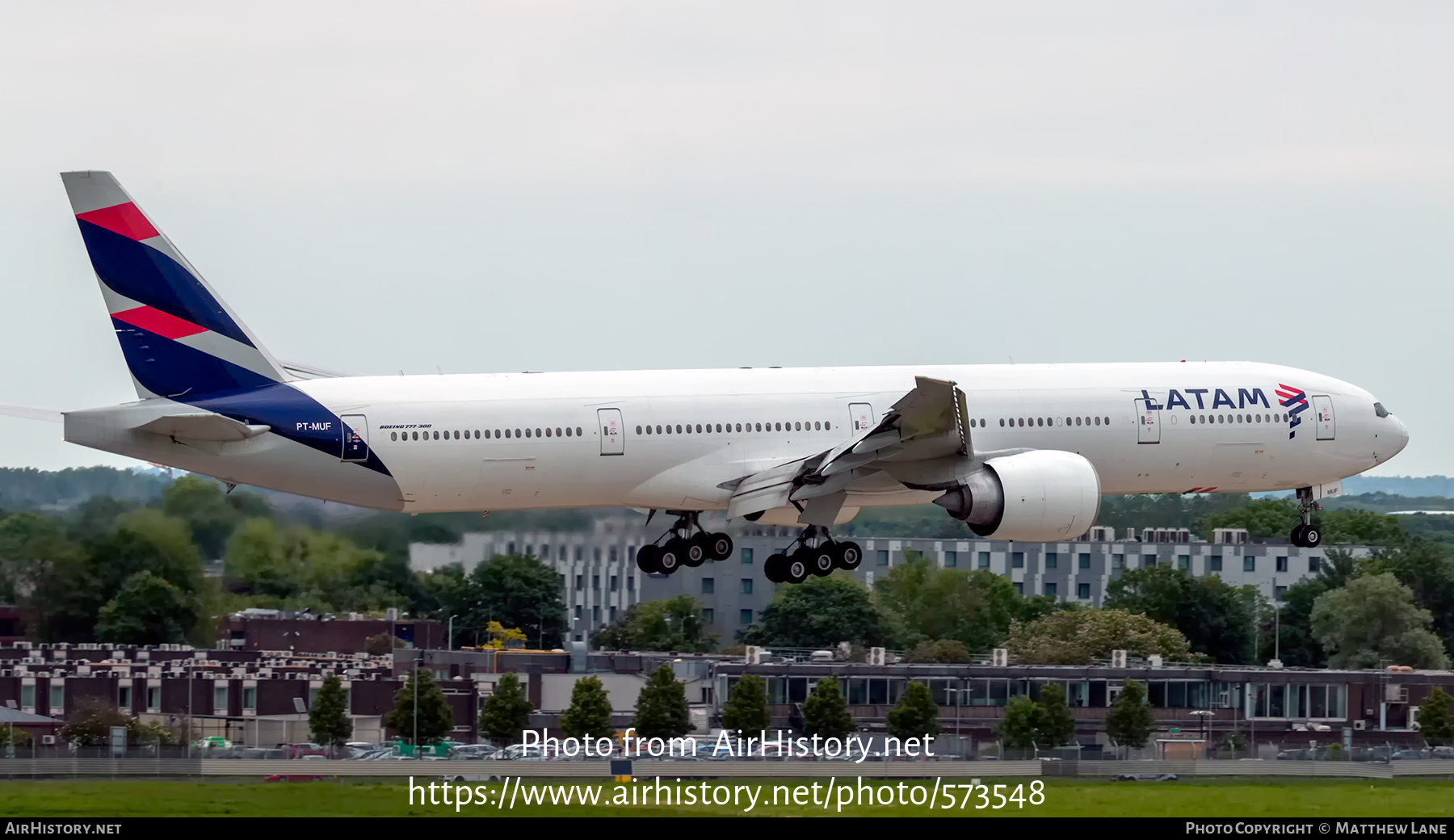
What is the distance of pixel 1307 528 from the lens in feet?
180

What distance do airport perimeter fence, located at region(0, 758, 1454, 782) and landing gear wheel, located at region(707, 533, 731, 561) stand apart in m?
7.28

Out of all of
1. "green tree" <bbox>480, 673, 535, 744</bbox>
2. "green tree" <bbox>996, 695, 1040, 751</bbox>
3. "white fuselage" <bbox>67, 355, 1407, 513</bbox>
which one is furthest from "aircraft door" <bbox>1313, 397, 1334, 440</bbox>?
"green tree" <bbox>480, 673, 535, 744</bbox>

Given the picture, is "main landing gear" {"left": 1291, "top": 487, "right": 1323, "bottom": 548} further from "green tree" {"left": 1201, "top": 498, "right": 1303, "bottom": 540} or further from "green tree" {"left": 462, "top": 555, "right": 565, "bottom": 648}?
"green tree" {"left": 1201, "top": 498, "right": 1303, "bottom": 540}

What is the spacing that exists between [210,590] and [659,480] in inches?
1292

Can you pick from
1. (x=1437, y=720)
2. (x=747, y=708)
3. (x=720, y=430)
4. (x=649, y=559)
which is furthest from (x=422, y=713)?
(x=1437, y=720)

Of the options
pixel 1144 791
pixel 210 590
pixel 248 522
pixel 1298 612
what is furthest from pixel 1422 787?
pixel 1298 612

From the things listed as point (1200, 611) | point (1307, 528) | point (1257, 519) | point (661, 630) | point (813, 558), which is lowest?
point (661, 630)

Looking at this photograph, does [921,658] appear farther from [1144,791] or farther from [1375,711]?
[1144,791]

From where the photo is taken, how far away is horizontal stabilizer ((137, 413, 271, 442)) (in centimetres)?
4394

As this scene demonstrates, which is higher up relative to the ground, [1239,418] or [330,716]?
[1239,418]

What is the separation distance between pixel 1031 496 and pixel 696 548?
317 inches

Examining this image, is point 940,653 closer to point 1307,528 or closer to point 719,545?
point 1307,528

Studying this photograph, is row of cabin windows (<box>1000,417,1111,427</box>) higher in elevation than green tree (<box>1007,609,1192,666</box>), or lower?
higher

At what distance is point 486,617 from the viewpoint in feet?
297
